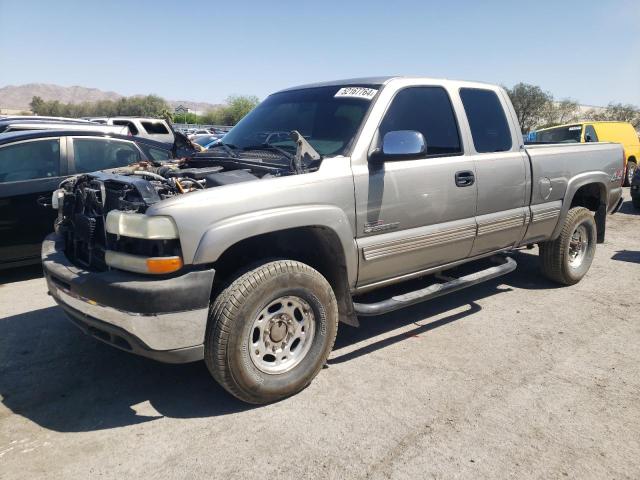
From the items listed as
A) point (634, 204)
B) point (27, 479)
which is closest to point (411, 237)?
point (27, 479)

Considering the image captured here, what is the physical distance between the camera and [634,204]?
11281mm

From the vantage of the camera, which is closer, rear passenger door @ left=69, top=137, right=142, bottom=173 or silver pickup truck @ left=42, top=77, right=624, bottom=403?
silver pickup truck @ left=42, top=77, right=624, bottom=403

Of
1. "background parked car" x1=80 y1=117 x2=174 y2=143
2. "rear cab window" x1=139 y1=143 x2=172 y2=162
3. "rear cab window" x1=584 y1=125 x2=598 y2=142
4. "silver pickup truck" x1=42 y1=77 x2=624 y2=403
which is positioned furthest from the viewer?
"background parked car" x1=80 y1=117 x2=174 y2=143

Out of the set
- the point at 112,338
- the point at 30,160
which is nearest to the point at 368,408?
the point at 112,338

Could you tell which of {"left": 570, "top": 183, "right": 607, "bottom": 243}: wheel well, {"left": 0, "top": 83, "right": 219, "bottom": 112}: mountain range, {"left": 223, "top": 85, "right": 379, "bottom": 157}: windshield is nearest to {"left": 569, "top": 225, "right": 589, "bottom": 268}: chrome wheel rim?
{"left": 570, "top": 183, "right": 607, "bottom": 243}: wheel well

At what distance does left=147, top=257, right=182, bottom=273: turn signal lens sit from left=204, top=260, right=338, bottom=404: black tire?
1.11 feet

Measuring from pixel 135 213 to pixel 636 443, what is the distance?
9.81ft

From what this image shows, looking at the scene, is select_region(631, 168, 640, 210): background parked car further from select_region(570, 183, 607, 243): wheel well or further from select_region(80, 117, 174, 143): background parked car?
select_region(80, 117, 174, 143): background parked car

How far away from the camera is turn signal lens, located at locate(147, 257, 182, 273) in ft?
8.69

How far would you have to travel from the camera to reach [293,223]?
3027 mm

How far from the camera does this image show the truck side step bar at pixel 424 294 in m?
3.49

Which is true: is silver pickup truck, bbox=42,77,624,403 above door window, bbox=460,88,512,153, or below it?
below

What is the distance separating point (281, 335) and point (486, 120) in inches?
107

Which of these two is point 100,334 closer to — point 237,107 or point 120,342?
point 120,342
